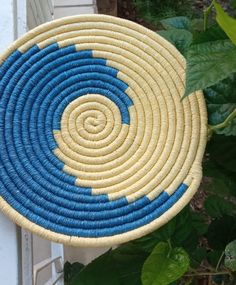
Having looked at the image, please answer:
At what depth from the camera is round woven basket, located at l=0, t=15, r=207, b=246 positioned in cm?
73

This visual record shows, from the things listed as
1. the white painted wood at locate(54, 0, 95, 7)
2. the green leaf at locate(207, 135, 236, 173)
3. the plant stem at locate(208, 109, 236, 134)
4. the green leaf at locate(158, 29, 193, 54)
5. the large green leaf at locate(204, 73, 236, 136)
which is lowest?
the green leaf at locate(207, 135, 236, 173)

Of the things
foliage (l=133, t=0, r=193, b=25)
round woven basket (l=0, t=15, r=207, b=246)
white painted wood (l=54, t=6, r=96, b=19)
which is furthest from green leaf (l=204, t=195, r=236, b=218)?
foliage (l=133, t=0, r=193, b=25)

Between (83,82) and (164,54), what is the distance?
134mm

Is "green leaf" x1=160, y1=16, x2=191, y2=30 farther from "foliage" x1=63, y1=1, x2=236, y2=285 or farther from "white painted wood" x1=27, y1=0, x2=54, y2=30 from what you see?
"white painted wood" x1=27, y1=0, x2=54, y2=30

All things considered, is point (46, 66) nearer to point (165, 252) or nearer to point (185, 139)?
point (185, 139)

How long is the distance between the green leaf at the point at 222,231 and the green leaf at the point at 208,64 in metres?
0.45

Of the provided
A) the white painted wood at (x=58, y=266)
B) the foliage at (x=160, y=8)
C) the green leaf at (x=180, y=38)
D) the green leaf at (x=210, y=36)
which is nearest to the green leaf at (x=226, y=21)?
the green leaf at (x=210, y=36)

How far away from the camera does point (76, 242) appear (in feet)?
2.34

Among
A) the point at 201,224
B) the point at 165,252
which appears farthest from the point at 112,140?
the point at 201,224

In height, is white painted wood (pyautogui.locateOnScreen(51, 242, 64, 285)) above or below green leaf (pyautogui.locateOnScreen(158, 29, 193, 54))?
below

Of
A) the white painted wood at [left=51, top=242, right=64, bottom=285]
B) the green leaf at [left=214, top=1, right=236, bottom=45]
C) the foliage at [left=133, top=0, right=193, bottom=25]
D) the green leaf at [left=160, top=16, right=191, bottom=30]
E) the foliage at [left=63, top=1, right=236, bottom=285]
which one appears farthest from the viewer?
the foliage at [left=133, top=0, right=193, bottom=25]

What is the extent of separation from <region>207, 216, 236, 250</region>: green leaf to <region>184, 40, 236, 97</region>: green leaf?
17.9 inches

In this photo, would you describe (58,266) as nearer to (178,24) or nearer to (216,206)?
(216,206)

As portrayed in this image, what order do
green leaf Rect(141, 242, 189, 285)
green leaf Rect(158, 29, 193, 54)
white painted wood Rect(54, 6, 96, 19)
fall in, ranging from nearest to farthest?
green leaf Rect(141, 242, 189, 285) → green leaf Rect(158, 29, 193, 54) → white painted wood Rect(54, 6, 96, 19)
